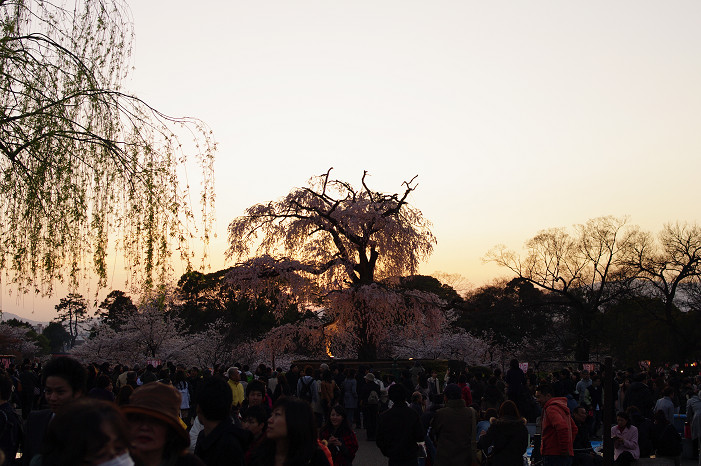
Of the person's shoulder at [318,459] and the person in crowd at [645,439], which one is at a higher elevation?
the person's shoulder at [318,459]

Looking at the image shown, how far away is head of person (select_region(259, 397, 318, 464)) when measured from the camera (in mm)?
4402

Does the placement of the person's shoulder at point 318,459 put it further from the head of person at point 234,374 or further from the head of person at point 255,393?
the head of person at point 234,374

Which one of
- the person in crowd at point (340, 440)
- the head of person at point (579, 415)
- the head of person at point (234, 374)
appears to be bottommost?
the head of person at point (579, 415)

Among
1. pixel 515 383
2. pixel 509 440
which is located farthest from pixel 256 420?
pixel 515 383

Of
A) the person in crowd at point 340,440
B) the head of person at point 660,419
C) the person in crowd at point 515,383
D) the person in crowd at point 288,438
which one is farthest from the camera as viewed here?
the person in crowd at point 515,383

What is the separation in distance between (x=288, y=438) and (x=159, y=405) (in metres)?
1.01

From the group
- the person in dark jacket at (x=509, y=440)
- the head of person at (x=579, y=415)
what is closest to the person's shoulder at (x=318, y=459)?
the person in dark jacket at (x=509, y=440)

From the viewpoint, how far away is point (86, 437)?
2.42 meters

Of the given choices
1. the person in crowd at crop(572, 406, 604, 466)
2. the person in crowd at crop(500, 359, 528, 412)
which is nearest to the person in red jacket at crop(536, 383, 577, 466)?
the person in crowd at crop(572, 406, 604, 466)

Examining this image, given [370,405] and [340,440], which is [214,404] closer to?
[340,440]

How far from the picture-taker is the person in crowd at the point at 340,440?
22.8 feet

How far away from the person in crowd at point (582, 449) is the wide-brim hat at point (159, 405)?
849 centimetres

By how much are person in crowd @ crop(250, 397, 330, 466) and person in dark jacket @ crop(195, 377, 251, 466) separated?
189mm

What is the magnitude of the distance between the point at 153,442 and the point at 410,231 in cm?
2856
